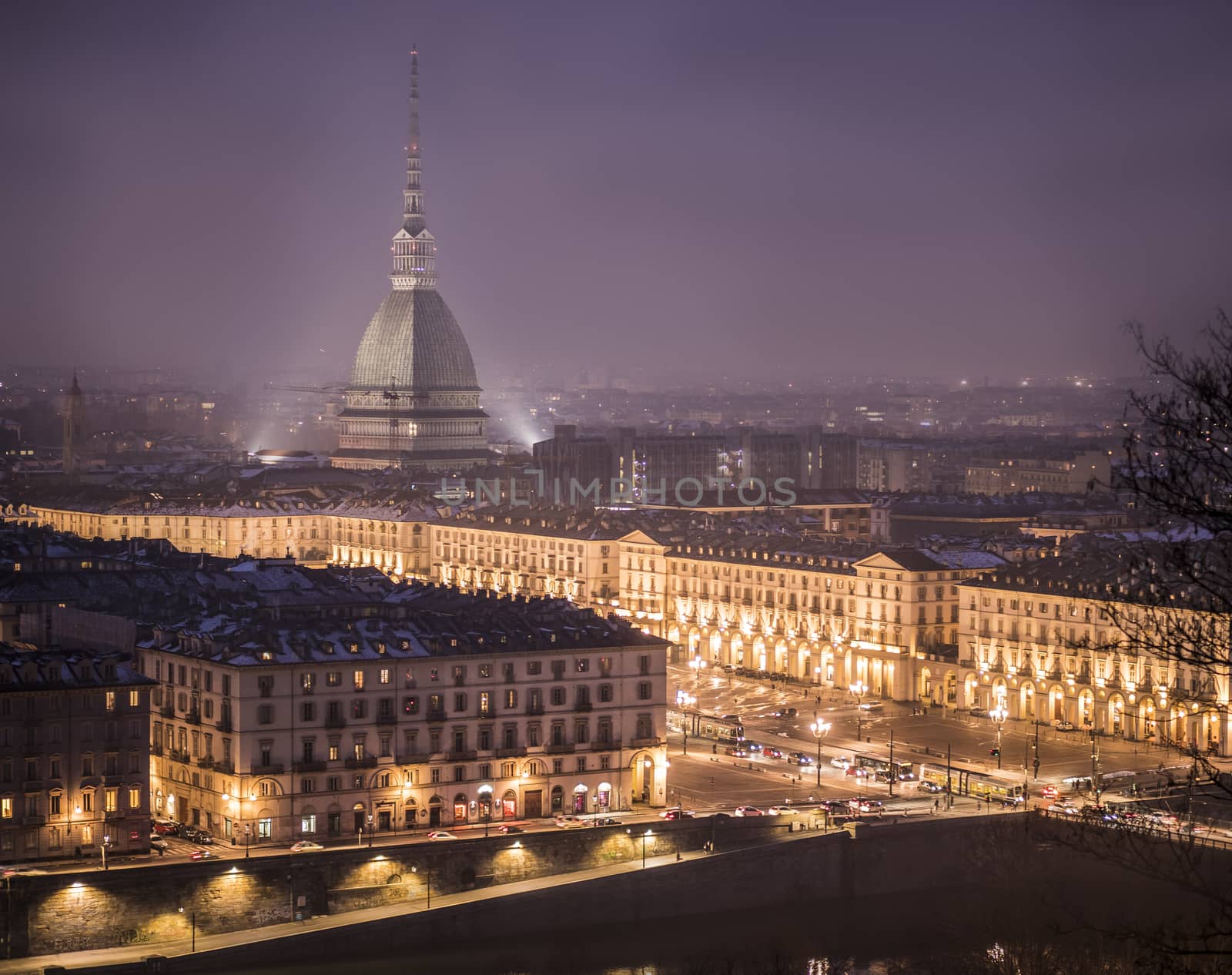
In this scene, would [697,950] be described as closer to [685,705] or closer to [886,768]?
[886,768]

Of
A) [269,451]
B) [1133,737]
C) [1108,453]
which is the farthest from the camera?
[269,451]

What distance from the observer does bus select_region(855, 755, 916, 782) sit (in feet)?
175

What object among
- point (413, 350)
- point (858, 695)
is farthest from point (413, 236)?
point (858, 695)

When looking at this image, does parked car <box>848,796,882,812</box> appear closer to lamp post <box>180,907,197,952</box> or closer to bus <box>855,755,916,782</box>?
bus <box>855,755,916,782</box>

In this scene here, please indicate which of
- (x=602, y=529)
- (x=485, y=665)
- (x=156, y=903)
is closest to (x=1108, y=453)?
(x=602, y=529)

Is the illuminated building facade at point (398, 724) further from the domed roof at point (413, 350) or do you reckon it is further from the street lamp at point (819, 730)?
the domed roof at point (413, 350)

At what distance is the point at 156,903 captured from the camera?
40875 millimetres

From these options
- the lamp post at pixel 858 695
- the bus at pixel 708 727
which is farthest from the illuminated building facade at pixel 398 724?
the lamp post at pixel 858 695

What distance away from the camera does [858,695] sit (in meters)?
69.5

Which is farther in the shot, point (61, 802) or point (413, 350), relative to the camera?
point (413, 350)

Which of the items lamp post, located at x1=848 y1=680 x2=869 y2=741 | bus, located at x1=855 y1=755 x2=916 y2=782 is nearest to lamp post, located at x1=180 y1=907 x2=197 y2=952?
bus, located at x1=855 y1=755 x2=916 y2=782

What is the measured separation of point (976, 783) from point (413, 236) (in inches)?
4521

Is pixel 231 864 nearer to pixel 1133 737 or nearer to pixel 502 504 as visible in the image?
pixel 1133 737

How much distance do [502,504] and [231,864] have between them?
65.8m
